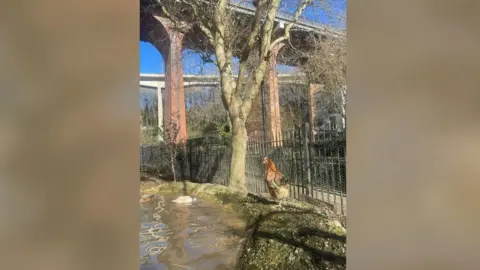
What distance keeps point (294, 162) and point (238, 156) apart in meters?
0.67

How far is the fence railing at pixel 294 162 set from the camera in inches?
95.9

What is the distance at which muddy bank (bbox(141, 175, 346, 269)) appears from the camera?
5.93 feet

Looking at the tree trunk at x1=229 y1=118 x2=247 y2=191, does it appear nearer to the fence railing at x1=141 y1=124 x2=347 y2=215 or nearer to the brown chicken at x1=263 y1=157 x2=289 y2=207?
the fence railing at x1=141 y1=124 x2=347 y2=215

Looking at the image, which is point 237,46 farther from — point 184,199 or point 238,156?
point 184,199

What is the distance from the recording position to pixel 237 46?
3.35 meters
